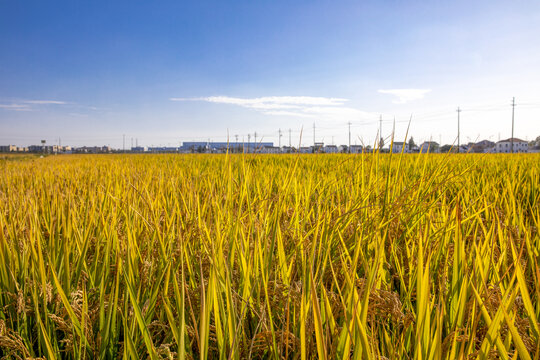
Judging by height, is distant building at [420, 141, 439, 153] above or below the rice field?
above

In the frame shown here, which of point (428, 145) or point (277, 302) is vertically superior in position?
point (428, 145)

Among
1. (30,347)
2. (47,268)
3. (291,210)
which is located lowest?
(30,347)

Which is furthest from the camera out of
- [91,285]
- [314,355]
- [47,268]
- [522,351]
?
[47,268]

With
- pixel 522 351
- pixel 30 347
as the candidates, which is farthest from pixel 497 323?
pixel 30 347

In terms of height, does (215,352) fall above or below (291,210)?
below

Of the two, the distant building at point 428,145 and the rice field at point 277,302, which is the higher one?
the distant building at point 428,145

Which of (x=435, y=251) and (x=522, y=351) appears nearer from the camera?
(x=522, y=351)

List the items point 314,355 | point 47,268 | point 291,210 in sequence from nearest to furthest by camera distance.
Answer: point 314,355 < point 47,268 < point 291,210

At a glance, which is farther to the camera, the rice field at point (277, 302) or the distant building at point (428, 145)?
the distant building at point (428, 145)

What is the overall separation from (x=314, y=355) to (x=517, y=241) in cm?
104

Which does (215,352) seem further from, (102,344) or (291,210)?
(291,210)

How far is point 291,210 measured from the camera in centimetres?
154

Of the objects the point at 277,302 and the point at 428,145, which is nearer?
the point at 277,302

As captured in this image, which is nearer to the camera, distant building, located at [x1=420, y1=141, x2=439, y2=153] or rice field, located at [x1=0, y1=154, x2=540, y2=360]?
rice field, located at [x1=0, y1=154, x2=540, y2=360]
